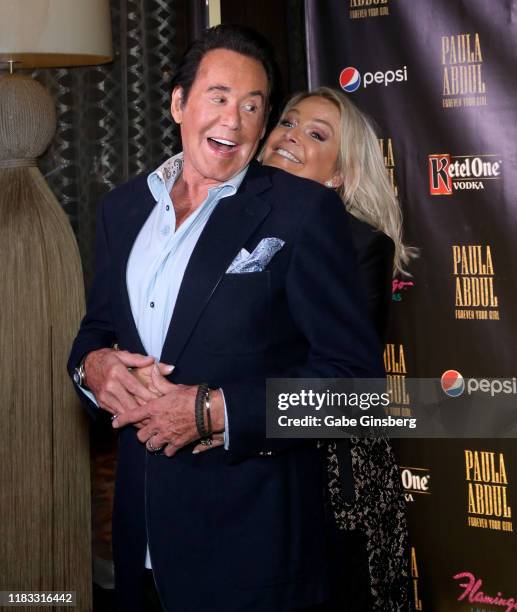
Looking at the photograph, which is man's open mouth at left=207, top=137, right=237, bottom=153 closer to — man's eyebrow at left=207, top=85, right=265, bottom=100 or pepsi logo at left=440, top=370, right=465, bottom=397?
man's eyebrow at left=207, top=85, right=265, bottom=100

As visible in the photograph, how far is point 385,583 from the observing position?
1.82 m

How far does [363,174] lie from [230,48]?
111 cm

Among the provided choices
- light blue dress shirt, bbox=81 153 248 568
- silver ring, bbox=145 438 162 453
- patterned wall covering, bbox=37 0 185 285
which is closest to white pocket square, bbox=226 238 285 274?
light blue dress shirt, bbox=81 153 248 568

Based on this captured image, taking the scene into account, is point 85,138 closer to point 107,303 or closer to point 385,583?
point 107,303

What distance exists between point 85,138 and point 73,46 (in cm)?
80

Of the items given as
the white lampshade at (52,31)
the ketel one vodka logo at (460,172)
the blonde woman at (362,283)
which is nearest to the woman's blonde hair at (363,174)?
the blonde woman at (362,283)

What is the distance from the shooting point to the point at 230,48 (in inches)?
68.4

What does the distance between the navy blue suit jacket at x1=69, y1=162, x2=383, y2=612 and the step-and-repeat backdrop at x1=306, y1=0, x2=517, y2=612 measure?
1406 mm

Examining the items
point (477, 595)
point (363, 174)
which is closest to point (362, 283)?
point (363, 174)

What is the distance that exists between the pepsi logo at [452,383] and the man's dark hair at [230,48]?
151cm

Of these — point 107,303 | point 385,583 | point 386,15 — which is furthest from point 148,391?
point 386,15

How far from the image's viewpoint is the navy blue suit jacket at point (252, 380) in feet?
5.16

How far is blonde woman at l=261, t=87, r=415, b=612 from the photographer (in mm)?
1732

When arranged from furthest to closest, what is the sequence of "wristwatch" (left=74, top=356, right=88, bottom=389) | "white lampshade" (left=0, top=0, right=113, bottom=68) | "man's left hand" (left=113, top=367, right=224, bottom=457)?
1. "white lampshade" (left=0, top=0, right=113, bottom=68)
2. "wristwatch" (left=74, top=356, right=88, bottom=389)
3. "man's left hand" (left=113, top=367, right=224, bottom=457)
